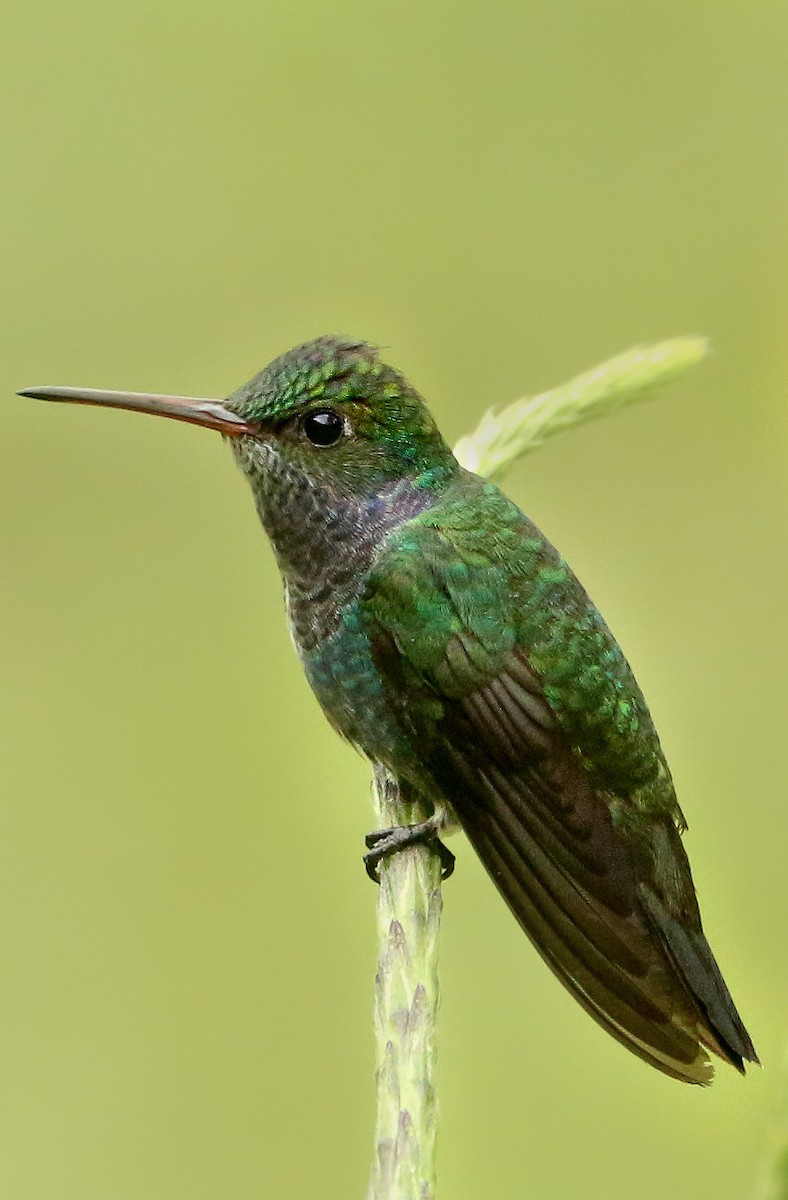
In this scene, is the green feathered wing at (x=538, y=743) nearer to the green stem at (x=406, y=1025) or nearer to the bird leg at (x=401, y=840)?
the bird leg at (x=401, y=840)

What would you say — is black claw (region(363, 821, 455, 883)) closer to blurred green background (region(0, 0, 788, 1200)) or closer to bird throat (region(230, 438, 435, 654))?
bird throat (region(230, 438, 435, 654))

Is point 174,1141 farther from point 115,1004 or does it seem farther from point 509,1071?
point 509,1071

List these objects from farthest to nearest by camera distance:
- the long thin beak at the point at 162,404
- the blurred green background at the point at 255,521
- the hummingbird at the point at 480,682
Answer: the blurred green background at the point at 255,521 → the hummingbird at the point at 480,682 → the long thin beak at the point at 162,404

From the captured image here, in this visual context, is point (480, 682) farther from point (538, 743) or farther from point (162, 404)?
point (162, 404)

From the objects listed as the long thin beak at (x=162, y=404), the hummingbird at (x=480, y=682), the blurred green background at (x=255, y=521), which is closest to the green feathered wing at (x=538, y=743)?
the hummingbird at (x=480, y=682)

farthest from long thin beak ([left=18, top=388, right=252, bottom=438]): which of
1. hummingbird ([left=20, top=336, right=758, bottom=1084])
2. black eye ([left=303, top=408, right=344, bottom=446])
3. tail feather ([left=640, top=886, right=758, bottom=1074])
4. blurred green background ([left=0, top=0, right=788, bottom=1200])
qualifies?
tail feather ([left=640, top=886, right=758, bottom=1074])

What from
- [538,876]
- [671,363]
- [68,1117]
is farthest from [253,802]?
[671,363]

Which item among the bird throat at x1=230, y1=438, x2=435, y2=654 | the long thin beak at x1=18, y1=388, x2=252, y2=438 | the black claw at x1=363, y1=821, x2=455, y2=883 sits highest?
the long thin beak at x1=18, y1=388, x2=252, y2=438

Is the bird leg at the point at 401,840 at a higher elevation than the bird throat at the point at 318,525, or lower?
lower
